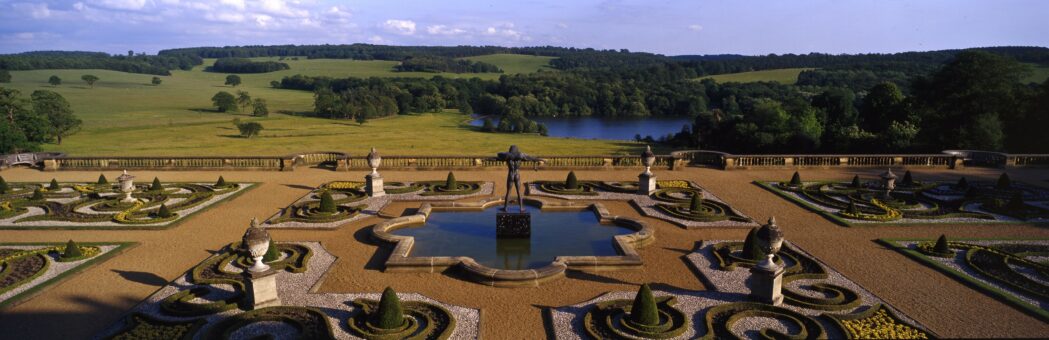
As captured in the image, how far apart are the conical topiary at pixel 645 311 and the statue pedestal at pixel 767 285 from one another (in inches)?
141

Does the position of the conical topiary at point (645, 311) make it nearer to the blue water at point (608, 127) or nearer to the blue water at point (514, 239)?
the blue water at point (514, 239)

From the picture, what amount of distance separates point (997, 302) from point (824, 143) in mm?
53776

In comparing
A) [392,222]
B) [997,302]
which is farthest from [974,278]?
[392,222]

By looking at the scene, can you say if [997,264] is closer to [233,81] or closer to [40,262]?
[40,262]

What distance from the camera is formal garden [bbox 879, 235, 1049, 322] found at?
1758 cm

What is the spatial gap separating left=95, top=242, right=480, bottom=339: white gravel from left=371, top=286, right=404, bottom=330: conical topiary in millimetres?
828

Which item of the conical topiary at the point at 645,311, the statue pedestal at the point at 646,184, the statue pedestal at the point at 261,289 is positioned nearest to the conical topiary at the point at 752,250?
the conical topiary at the point at 645,311

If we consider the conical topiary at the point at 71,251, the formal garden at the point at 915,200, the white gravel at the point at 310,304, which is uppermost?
the formal garden at the point at 915,200

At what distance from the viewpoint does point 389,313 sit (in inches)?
599

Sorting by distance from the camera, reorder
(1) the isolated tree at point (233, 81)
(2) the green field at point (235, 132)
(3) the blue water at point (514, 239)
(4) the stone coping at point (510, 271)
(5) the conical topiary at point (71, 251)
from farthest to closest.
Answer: (1) the isolated tree at point (233, 81) → (2) the green field at point (235, 132) → (3) the blue water at point (514, 239) → (5) the conical topiary at point (71, 251) → (4) the stone coping at point (510, 271)

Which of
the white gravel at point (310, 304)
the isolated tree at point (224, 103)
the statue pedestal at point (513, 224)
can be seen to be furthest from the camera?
the isolated tree at point (224, 103)

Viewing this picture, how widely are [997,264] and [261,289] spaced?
23.1 m

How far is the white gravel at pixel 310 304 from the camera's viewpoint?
15352 mm

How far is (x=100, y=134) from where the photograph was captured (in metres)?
78.7
